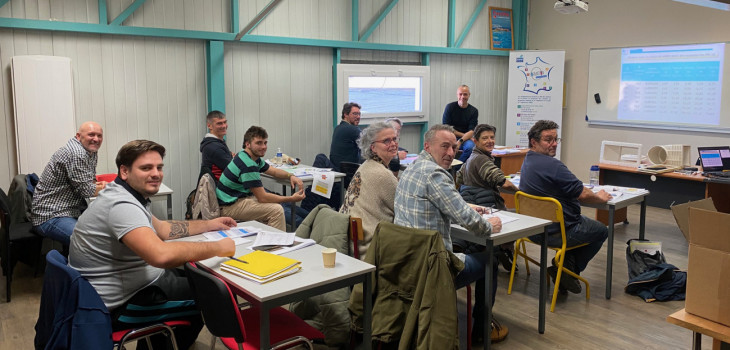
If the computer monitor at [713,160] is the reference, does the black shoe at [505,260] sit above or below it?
below

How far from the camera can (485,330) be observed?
3.19 m

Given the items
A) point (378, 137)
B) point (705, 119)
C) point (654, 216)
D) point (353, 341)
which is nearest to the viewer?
point (353, 341)

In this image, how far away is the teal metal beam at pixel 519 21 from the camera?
9188 mm

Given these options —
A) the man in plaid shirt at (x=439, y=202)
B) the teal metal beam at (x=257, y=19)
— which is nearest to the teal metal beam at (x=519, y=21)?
the teal metal beam at (x=257, y=19)

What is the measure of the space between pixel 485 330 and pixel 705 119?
5.65 metres

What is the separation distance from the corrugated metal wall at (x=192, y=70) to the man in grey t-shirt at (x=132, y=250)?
A: 138 inches

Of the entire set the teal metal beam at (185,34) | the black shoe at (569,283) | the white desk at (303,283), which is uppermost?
the teal metal beam at (185,34)

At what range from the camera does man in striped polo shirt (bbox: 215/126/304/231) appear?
162 inches

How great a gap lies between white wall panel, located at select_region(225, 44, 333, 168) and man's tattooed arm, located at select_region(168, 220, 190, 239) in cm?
352

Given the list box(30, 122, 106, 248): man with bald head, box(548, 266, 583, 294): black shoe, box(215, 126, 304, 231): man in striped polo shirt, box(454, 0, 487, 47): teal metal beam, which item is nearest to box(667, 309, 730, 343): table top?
box(548, 266, 583, 294): black shoe

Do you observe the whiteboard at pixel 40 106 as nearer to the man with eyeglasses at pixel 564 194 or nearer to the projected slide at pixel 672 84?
the man with eyeglasses at pixel 564 194

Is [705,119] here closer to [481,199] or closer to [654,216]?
[654,216]

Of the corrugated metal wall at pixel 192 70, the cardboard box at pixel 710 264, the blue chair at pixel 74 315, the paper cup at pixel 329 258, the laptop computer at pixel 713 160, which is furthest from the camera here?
the laptop computer at pixel 713 160

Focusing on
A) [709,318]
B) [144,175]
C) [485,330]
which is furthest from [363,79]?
[709,318]
